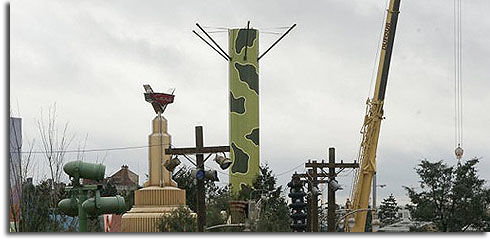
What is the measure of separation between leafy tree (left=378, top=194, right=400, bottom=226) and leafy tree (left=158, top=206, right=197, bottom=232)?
767 centimetres

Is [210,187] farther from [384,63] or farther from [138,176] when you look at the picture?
[384,63]

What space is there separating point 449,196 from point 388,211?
212 centimetres

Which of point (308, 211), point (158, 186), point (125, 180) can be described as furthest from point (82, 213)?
point (125, 180)

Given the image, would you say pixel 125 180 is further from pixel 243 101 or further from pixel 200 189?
pixel 200 189

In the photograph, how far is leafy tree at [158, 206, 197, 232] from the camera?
44.1 ft

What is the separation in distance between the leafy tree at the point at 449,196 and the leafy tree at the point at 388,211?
1.99ft

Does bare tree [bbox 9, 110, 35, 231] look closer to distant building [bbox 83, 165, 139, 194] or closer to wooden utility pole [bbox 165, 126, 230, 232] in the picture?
wooden utility pole [bbox 165, 126, 230, 232]

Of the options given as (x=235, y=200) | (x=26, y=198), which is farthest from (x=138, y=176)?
(x=26, y=198)

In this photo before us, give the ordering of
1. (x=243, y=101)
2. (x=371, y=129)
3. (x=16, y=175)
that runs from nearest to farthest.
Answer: (x=16, y=175)
(x=371, y=129)
(x=243, y=101)

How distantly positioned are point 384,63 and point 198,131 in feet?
21.3

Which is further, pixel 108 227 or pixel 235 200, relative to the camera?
pixel 235 200

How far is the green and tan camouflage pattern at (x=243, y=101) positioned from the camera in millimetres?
22844

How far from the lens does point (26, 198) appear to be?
10.3 m

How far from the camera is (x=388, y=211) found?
22641 millimetres
